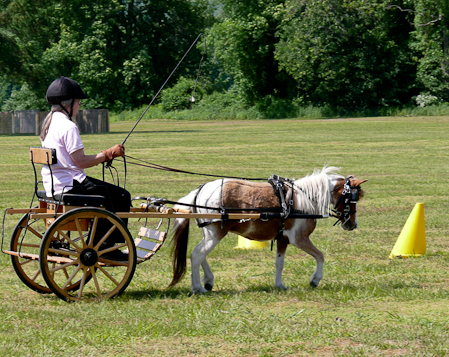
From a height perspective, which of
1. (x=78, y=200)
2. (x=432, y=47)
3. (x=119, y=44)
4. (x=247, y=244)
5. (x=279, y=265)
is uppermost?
(x=119, y=44)

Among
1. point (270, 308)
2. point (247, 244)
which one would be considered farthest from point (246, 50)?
point (270, 308)

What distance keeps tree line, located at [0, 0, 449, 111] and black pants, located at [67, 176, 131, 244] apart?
4361 cm

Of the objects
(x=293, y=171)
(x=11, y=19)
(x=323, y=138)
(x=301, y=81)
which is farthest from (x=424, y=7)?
(x=293, y=171)

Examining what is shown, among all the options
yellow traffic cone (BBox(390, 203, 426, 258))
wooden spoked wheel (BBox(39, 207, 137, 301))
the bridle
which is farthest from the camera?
yellow traffic cone (BBox(390, 203, 426, 258))

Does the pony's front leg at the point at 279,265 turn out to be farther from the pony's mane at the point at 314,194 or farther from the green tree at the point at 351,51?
the green tree at the point at 351,51

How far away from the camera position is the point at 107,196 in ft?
22.7

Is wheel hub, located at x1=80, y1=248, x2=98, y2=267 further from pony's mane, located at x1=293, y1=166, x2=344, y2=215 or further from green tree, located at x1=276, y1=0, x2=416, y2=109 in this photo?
green tree, located at x1=276, y1=0, x2=416, y2=109

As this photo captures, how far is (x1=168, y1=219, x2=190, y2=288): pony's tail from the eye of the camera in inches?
289

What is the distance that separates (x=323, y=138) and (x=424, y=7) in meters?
28.6

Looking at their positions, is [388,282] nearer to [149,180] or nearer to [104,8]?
[149,180]

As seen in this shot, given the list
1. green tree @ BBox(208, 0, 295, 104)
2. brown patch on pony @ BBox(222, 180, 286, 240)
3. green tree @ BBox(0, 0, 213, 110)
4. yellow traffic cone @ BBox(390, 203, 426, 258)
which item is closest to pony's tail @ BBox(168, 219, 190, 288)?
brown patch on pony @ BBox(222, 180, 286, 240)

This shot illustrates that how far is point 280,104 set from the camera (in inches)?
2704

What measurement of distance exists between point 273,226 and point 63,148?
7.86ft

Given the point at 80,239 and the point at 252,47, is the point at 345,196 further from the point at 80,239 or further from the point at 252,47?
the point at 252,47
